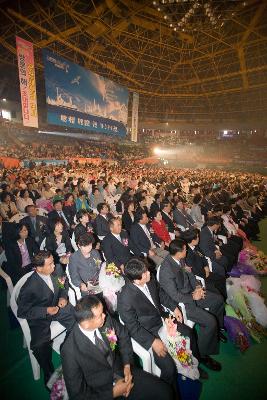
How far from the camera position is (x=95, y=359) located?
212cm

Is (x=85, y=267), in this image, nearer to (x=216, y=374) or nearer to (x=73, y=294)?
(x=73, y=294)

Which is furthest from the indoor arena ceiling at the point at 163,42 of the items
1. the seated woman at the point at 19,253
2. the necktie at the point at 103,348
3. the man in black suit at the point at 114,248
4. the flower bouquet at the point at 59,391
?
the flower bouquet at the point at 59,391

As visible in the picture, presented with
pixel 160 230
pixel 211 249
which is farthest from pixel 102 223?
pixel 211 249

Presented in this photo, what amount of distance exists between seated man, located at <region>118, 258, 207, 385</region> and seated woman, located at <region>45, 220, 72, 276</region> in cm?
206

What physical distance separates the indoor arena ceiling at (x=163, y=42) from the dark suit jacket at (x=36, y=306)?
11394 millimetres

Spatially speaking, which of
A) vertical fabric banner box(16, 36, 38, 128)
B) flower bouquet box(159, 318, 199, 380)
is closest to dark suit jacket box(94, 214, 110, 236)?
flower bouquet box(159, 318, 199, 380)

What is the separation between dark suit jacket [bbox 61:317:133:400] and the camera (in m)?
2.00

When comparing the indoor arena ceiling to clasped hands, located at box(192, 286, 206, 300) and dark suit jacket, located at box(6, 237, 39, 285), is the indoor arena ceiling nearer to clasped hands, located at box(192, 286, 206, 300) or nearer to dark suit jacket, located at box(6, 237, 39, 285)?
dark suit jacket, located at box(6, 237, 39, 285)

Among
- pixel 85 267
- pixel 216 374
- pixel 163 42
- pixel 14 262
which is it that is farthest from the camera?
pixel 163 42

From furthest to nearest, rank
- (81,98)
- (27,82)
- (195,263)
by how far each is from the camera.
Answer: (81,98) → (27,82) → (195,263)

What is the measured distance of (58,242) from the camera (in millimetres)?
4668

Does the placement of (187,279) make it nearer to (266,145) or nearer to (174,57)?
(174,57)

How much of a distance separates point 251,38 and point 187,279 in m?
19.4

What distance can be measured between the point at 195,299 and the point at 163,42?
733 inches
